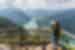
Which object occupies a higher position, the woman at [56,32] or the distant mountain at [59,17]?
the distant mountain at [59,17]

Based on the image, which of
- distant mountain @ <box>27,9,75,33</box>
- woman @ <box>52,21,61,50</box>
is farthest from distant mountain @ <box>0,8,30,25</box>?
woman @ <box>52,21,61,50</box>

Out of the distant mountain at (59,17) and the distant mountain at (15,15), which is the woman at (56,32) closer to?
the distant mountain at (59,17)

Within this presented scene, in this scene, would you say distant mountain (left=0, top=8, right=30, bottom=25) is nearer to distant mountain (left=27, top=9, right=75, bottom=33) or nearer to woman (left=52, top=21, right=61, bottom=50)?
distant mountain (left=27, top=9, right=75, bottom=33)

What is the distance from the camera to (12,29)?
85 cm

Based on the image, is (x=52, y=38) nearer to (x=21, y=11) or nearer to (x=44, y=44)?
(x=44, y=44)

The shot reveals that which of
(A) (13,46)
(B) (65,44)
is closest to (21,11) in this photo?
(A) (13,46)

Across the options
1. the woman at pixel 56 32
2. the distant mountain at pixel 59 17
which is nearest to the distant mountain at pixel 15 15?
the distant mountain at pixel 59 17

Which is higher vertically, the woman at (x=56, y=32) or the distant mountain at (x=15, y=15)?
the distant mountain at (x=15, y=15)

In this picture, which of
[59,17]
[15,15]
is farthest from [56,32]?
[15,15]

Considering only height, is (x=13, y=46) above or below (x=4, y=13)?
below

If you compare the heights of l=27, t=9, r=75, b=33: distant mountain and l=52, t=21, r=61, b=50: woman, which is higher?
l=27, t=9, r=75, b=33: distant mountain

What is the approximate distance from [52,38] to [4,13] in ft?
1.00

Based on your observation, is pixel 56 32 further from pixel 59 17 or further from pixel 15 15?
pixel 15 15

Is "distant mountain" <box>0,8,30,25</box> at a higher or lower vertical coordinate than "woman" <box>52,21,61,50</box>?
higher
